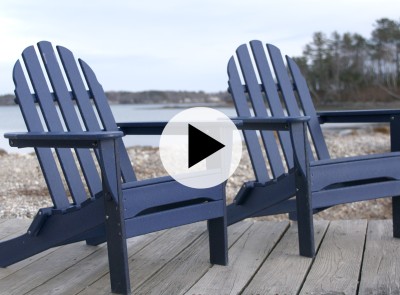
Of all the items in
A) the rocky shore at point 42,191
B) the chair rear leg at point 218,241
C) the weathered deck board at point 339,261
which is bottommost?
the rocky shore at point 42,191

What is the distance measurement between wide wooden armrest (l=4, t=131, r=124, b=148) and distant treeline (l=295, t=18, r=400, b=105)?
18257 millimetres

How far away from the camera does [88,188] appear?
2615 mm

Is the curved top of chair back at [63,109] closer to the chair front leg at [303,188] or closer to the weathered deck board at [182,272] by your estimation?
the weathered deck board at [182,272]

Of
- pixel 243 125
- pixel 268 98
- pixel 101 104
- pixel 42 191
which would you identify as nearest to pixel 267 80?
pixel 268 98

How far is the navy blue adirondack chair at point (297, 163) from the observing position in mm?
2590

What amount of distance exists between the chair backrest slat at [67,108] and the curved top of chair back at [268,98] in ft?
2.45

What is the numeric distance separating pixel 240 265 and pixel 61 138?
0.88 metres

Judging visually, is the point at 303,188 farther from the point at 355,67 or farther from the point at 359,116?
the point at 355,67

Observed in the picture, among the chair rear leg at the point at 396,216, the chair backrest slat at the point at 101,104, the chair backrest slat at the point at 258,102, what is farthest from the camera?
the chair backrest slat at the point at 258,102

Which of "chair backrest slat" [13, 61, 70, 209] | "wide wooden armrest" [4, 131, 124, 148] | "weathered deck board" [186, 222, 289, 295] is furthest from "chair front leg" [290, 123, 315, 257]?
"chair backrest slat" [13, 61, 70, 209]

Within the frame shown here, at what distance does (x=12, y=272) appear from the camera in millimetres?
2564

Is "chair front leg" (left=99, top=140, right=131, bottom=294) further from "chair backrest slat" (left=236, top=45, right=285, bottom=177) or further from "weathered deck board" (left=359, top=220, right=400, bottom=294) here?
"chair backrest slat" (left=236, top=45, right=285, bottom=177)

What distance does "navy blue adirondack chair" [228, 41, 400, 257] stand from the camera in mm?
2590

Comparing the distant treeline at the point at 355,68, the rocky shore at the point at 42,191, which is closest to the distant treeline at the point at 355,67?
the distant treeline at the point at 355,68
